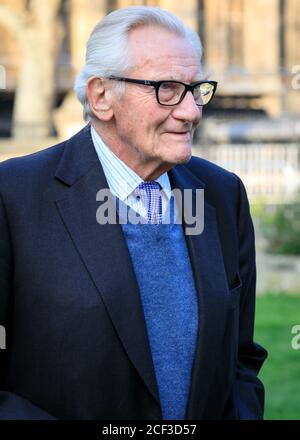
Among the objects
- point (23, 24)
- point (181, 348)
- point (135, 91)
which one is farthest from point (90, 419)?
point (23, 24)

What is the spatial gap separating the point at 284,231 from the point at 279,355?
14.2 feet

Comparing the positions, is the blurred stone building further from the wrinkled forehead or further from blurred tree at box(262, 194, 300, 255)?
the wrinkled forehead

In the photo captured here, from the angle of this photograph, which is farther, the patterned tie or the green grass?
the green grass

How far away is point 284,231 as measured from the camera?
10633 mm

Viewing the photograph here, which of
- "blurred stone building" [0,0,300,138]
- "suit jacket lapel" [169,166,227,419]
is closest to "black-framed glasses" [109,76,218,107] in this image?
"suit jacket lapel" [169,166,227,419]

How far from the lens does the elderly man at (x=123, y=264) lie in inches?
87.7

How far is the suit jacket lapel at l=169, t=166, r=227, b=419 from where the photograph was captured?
2.33m

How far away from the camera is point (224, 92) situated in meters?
23.6

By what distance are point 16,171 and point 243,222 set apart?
689mm

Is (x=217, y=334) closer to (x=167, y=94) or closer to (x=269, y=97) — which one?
(x=167, y=94)

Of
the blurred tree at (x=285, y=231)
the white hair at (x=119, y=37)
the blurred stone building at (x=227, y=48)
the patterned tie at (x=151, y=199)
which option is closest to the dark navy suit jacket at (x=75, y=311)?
the patterned tie at (x=151, y=199)

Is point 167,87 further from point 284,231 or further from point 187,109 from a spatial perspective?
point 284,231

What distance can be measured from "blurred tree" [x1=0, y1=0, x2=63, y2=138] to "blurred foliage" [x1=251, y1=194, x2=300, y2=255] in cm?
791

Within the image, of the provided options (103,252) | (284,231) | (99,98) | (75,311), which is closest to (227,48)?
(284,231)
